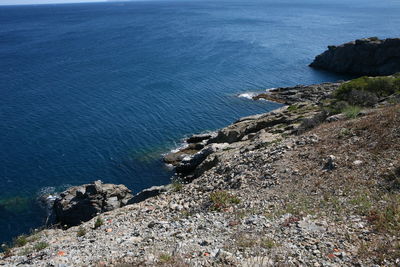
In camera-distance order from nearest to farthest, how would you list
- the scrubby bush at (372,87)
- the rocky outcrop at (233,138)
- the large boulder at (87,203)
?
1. the rocky outcrop at (233,138)
2. the large boulder at (87,203)
3. the scrubby bush at (372,87)

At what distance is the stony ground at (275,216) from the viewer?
13588 mm

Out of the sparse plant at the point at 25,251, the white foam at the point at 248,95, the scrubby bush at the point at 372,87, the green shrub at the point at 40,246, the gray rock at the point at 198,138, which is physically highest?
the scrubby bush at the point at 372,87

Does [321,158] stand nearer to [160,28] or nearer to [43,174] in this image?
[43,174]

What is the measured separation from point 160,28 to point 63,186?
441 ft

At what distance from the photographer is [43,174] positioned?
154 ft

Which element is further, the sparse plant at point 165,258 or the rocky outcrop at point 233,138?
the rocky outcrop at point 233,138

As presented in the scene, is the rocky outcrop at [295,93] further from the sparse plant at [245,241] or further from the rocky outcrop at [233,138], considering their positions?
the sparse plant at [245,241]

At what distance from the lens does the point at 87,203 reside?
119ft

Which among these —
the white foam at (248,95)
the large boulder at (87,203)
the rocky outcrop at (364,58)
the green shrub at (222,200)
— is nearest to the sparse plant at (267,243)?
the green shrub at (222,200)

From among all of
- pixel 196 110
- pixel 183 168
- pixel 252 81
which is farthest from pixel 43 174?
pixel 252 81

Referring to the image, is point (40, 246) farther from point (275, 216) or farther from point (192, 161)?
point (192, 161)

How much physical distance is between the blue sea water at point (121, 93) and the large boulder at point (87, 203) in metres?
3.58

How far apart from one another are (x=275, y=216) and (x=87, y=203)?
80.3ft

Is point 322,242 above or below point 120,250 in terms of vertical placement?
above
